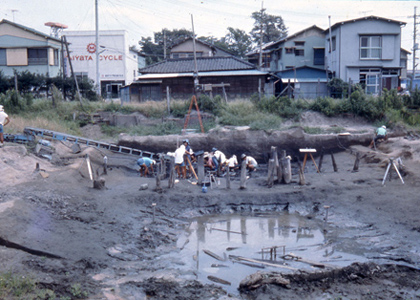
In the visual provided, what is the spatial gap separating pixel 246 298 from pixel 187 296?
1.15 metres

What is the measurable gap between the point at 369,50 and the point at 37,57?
26312 mm

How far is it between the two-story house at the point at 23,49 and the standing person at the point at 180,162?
2165cm

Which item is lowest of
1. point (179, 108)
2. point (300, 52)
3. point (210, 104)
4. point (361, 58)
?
point (179, 108)

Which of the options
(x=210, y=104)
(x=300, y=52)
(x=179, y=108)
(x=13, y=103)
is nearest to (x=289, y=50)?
(x=300, y=52)

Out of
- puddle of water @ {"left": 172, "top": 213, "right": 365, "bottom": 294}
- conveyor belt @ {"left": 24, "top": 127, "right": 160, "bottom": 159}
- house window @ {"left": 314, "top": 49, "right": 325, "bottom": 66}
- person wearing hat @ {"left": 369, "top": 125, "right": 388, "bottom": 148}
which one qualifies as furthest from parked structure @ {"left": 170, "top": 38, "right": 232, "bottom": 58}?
puddle of water @ {"left": 172, "top": 213, "right": 365, "bottom": 294}

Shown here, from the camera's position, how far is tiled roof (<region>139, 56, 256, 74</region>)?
105 feet

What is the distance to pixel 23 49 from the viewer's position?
116 ft

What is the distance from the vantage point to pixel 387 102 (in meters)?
25.7

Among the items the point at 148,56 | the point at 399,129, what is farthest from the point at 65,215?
the point at 148,56

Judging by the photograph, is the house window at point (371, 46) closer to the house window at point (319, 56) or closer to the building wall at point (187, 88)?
the house window at point (319, 56)

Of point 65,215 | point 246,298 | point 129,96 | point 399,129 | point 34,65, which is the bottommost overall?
point 246,298

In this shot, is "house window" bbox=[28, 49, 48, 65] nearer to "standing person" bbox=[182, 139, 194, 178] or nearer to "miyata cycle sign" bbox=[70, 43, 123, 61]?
"miyata cycle sign" bbox=[70, 43, 123, 61]

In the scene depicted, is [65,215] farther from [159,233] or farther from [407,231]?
[407,231]

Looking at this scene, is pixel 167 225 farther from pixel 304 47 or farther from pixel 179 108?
pixel 304 47
